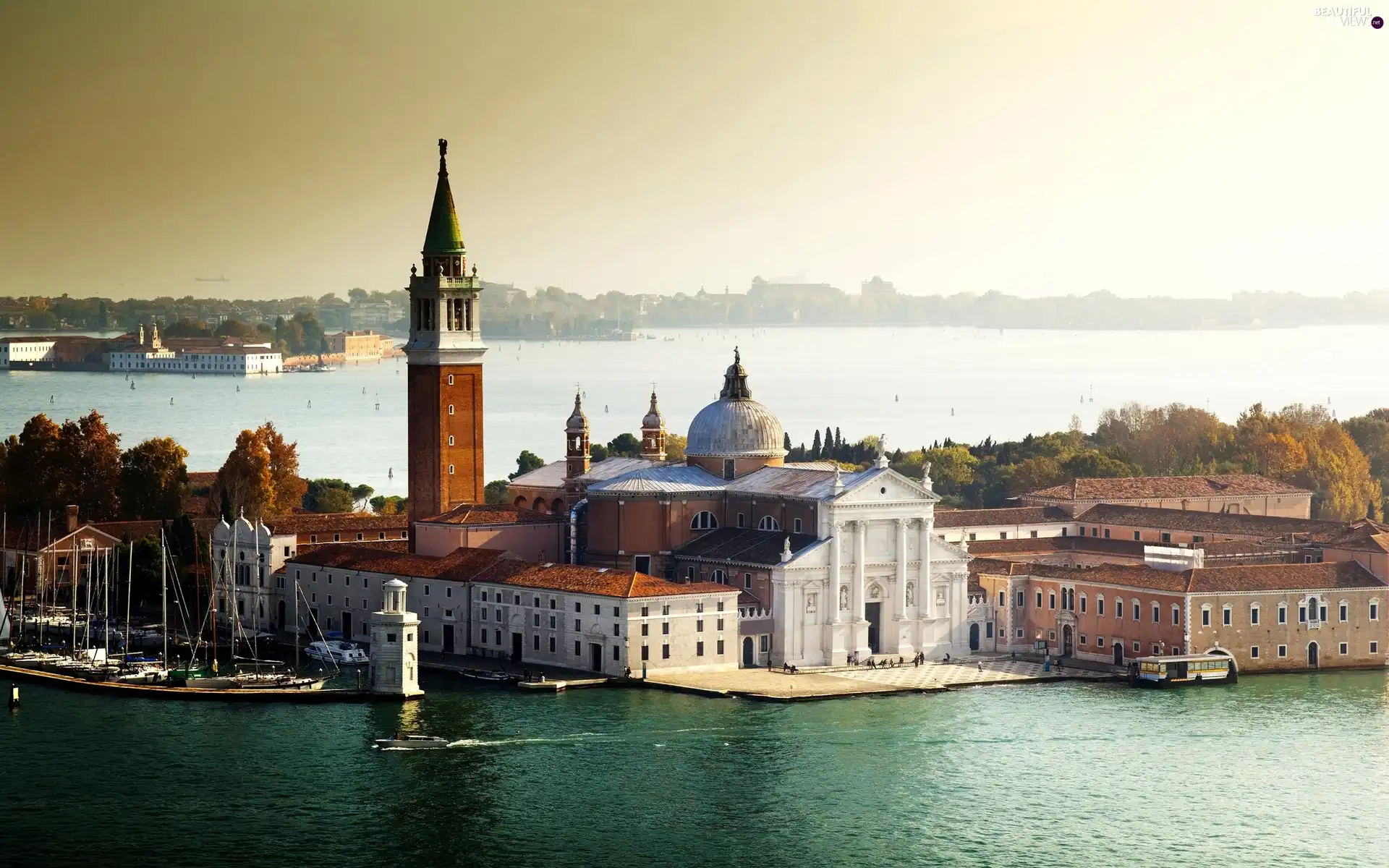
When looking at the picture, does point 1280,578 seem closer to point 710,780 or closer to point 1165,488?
point 1165,488

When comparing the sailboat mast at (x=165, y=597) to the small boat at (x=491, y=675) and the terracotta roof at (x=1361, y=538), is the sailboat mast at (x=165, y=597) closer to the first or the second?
the small boat at (x=491, y=675)

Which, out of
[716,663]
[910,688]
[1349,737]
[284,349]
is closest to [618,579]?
[716,663]

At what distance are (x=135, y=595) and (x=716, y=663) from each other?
1540cm

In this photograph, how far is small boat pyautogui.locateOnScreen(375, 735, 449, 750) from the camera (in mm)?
39250

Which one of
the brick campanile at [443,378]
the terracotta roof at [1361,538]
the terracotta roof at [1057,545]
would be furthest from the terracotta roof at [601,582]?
the terracotta roof at [1361,538]

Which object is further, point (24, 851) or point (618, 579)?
point (618, 579)

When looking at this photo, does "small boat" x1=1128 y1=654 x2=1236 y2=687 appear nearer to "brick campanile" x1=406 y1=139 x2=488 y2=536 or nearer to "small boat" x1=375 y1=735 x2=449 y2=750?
"small boat" x1=375 y1=735 x2=449 y2=750

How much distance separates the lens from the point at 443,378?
53.4 meters

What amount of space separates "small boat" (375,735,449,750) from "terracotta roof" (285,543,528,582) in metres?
8.52

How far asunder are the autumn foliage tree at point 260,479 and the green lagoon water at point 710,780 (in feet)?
65.9

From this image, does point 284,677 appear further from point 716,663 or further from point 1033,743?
point 1033,743

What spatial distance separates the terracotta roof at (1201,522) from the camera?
5372cm

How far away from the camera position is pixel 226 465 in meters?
66.1

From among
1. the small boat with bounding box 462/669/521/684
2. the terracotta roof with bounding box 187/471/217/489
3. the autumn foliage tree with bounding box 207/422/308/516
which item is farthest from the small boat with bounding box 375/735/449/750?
the terracotta roof with bounding box 187/471/217/489
